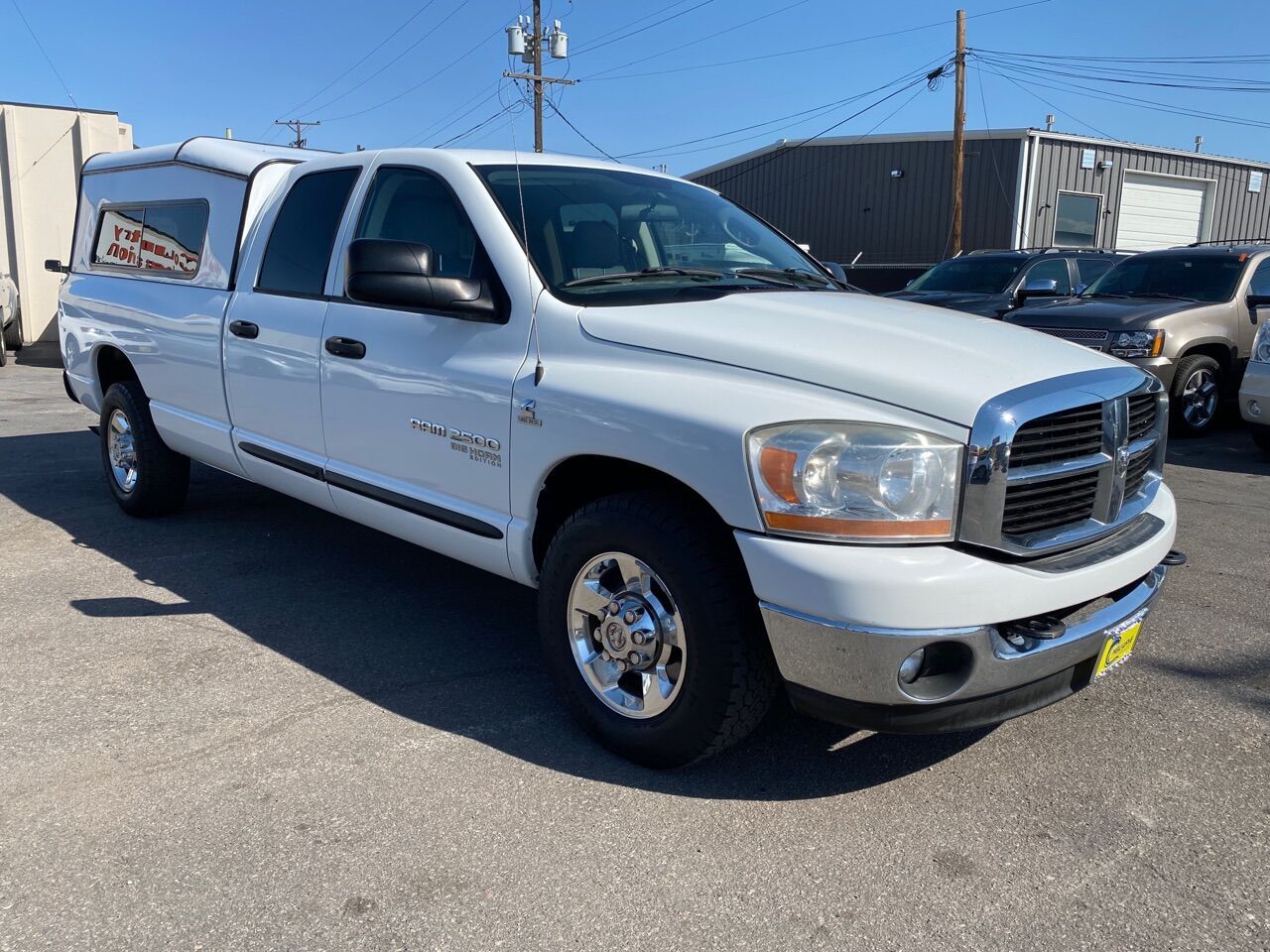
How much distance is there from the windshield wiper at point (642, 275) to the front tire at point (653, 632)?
2.73 ft

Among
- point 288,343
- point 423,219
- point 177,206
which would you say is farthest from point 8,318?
point 423,219

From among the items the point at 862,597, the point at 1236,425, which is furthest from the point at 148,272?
the point at 1236,425

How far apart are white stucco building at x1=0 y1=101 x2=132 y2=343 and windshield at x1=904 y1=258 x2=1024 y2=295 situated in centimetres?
1317

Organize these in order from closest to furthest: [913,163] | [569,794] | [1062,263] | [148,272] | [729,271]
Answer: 1. [569,794]
2. [729,271]
3. [148,272]
4. [1062,263]
5. [913,163]

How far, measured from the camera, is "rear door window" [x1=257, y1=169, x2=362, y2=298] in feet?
13.9

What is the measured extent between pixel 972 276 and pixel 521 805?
9947 millimetres

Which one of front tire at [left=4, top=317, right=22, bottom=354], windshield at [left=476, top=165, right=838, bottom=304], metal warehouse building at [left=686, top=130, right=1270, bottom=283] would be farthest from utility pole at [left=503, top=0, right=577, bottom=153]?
windshield at [left=476, top=165, right=838, bottom=304]

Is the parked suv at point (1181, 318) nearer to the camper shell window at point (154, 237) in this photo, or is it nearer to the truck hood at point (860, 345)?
the truck hood at point (860, 345)

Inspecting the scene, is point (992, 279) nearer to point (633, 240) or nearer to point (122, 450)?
point (633, 240)

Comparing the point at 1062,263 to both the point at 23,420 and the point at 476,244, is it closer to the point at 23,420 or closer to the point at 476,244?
the point at 476,244

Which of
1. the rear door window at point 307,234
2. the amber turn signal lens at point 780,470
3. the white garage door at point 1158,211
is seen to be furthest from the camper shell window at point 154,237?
the white garage door at point 1158,211

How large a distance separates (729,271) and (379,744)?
81.2 inches

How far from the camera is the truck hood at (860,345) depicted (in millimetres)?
2707

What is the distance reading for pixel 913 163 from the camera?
28.5 metres
